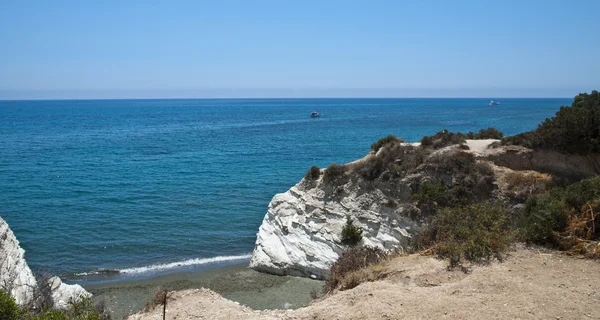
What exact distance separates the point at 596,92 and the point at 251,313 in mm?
27344

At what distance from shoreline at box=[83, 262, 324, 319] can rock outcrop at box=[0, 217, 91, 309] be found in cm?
172

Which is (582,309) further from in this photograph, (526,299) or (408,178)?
(408,178)

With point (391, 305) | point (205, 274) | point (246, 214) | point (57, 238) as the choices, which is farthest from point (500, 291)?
point (57, 238)

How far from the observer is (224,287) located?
19.0m

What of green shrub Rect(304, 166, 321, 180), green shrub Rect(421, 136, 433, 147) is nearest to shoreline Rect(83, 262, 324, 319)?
green shrub Rect(304, 166, 321, 180)

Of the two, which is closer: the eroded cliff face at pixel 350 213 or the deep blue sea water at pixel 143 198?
the eroded cliff face at pixel 350 213

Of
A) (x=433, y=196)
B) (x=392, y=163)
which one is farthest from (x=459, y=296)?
(x=392, y=163)

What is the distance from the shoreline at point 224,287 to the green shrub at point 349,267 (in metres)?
3.71

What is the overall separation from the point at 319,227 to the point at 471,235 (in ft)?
29.6

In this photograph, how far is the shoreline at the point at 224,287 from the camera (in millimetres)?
17234

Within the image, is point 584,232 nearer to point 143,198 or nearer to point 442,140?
point 442,140

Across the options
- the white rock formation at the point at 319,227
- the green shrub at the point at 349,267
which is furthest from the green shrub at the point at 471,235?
the white rock formation at the point at 319,227

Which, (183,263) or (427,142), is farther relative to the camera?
(427,142)

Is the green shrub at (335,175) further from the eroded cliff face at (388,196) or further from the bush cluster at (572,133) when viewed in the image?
the bush cluster at (572,133)
